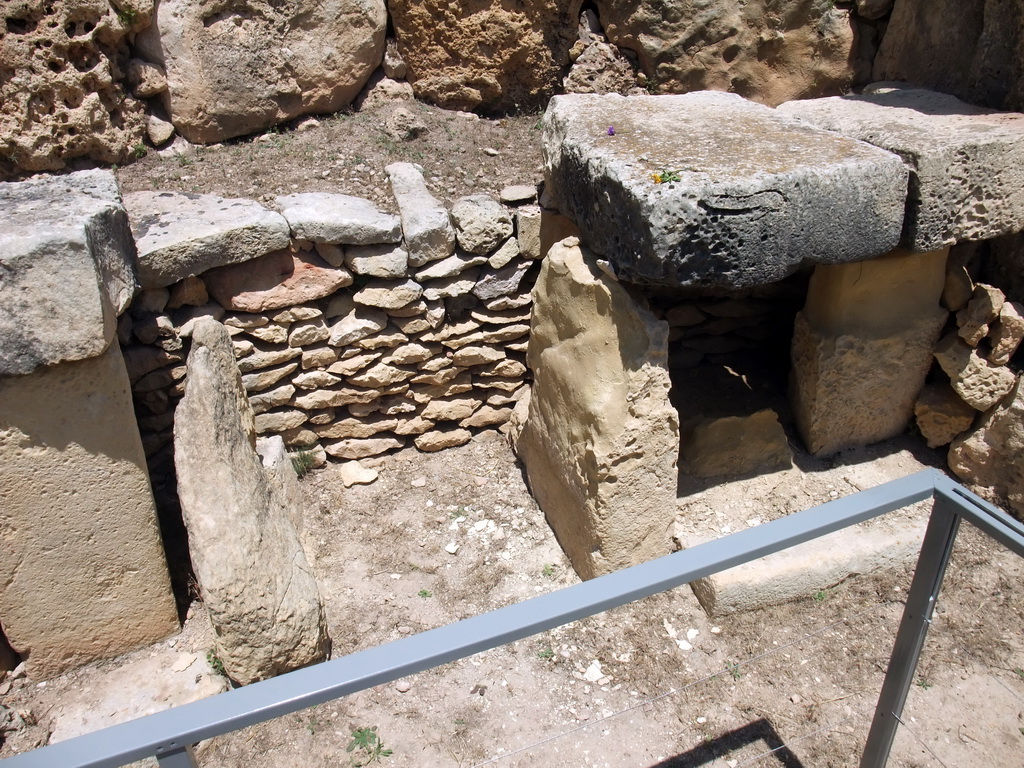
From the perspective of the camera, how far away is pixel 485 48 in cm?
412

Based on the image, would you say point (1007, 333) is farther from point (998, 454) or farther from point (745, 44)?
point (745, 44)

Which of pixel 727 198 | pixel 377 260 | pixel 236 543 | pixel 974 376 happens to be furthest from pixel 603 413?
pixel 974 376

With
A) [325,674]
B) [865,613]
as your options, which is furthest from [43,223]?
[865,613]

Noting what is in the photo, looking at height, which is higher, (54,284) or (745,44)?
(745,44)

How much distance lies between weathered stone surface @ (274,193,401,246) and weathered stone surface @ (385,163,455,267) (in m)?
0.07

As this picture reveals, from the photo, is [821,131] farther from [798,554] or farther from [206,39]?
[206,39]

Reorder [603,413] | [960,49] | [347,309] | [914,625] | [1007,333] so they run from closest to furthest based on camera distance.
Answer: [914,625] < [603,413] < [1007,333] < [960,49] < [347,309]

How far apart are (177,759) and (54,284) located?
5.58 ft

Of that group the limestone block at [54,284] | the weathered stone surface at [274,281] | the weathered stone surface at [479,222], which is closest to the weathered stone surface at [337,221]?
the weathered stone surface at [274,281]

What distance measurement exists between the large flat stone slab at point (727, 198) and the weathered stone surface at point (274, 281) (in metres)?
1.14

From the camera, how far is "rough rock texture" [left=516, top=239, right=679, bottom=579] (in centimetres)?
292

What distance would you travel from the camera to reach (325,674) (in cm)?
130

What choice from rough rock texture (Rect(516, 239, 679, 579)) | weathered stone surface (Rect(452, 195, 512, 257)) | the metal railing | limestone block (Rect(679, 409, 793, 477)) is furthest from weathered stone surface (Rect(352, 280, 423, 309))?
the metal railing

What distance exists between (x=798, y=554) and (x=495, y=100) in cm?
274
